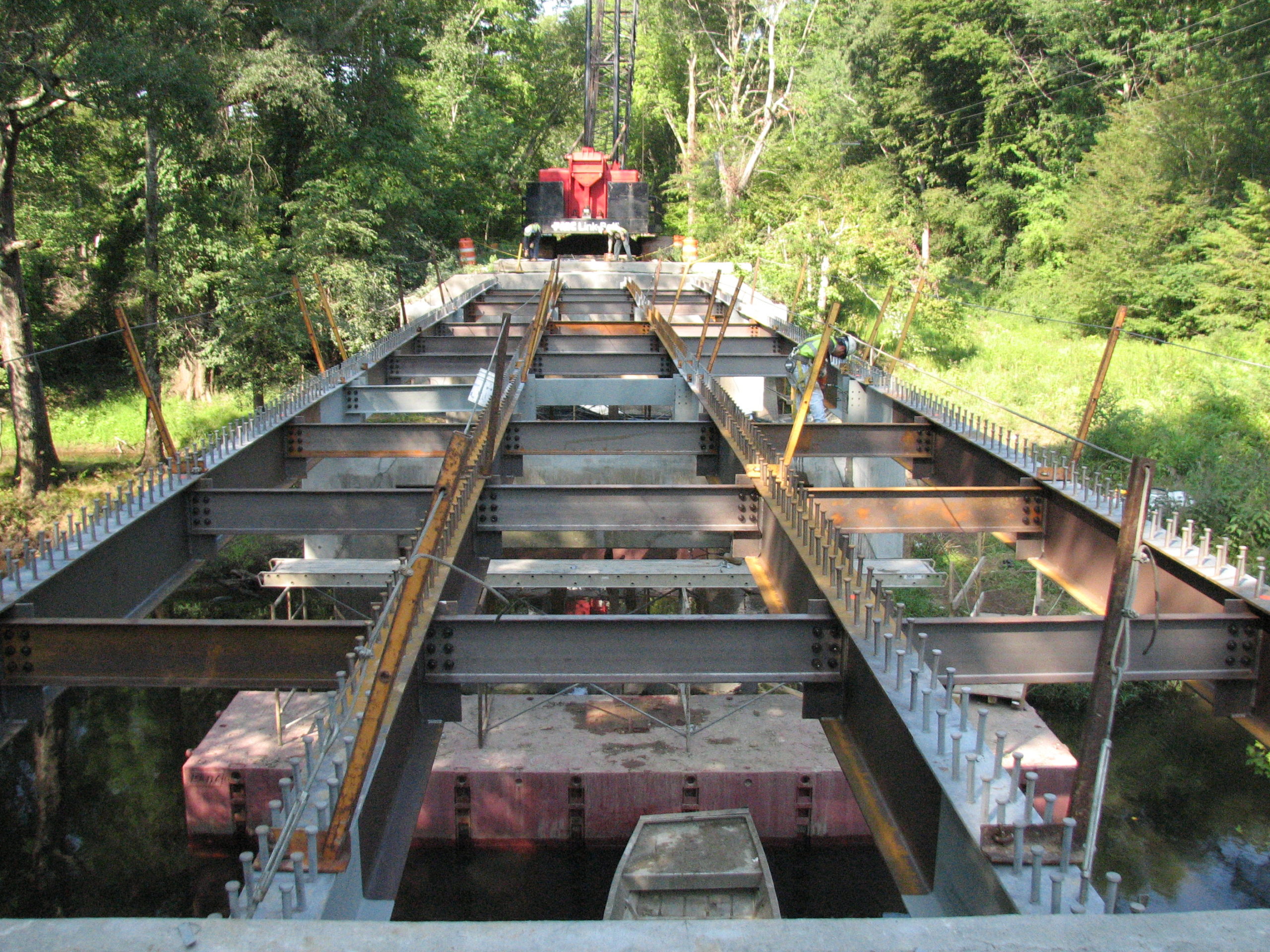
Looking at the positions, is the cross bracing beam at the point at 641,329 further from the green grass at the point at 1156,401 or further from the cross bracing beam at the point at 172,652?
the cross bracing beam at the point at 172,652

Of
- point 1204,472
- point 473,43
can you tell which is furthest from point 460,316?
point 473,43

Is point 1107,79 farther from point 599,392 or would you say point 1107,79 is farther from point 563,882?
point 563,882

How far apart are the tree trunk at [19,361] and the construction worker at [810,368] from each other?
15836 millimetres

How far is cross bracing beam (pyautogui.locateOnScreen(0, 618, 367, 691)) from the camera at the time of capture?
16.3 ft

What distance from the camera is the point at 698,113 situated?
55.6m

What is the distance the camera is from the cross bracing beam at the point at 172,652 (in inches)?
195

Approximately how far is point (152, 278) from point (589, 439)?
16664 millimetres

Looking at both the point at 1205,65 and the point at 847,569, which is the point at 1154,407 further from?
the point at 847,569

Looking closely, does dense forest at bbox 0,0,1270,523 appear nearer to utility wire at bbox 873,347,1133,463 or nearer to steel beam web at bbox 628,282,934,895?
utility wire at bbox 873,347,1133,463

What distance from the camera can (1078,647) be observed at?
211 inches

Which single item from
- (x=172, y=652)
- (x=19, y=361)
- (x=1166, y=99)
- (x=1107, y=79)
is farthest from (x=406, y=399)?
(x=1107, y=79)

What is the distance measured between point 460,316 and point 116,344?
1853 centimetres

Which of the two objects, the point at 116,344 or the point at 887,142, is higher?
the point at 887,142

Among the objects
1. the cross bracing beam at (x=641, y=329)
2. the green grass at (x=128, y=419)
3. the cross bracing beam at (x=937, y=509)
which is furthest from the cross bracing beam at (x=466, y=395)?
the green grass at (x=128, y=419)
